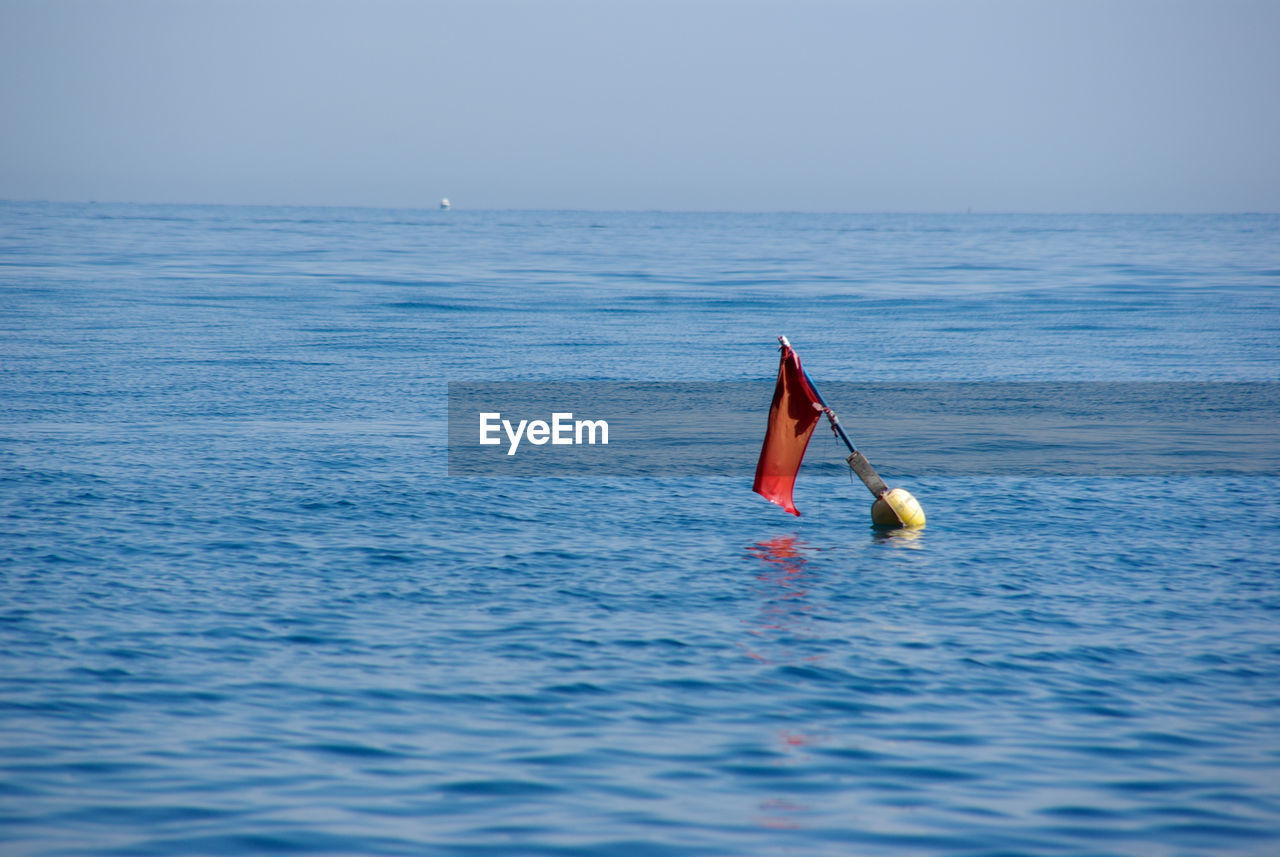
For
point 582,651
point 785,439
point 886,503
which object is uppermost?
point 785,439

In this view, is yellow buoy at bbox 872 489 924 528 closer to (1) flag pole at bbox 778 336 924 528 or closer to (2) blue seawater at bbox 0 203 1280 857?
(1) flag pole at bbox 778 336 924 528

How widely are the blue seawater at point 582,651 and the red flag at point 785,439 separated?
814 mm

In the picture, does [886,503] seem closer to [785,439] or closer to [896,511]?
[896,511]

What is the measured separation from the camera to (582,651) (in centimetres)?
1414

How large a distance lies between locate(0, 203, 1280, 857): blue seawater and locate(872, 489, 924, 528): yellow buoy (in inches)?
18.2

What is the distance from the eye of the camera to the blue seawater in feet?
33.7

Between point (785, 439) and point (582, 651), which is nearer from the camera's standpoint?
point (582, 651)

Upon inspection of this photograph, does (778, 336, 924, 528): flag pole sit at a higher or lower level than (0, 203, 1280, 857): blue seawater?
higher

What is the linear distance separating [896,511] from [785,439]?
2201 millimetres

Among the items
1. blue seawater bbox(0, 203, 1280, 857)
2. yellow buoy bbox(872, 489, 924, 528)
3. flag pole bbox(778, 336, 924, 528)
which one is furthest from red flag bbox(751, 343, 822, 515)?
yellow buoy bbox(872, 489, 924, 528)

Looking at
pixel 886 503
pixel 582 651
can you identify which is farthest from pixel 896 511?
pixel 582 651

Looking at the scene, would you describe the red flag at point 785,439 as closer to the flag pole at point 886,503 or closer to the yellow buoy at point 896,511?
the flag pole at point 886,503

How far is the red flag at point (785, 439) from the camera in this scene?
19609 millimetres

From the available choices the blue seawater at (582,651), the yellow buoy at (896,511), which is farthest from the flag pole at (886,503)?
the blue seawater at (582,651)
